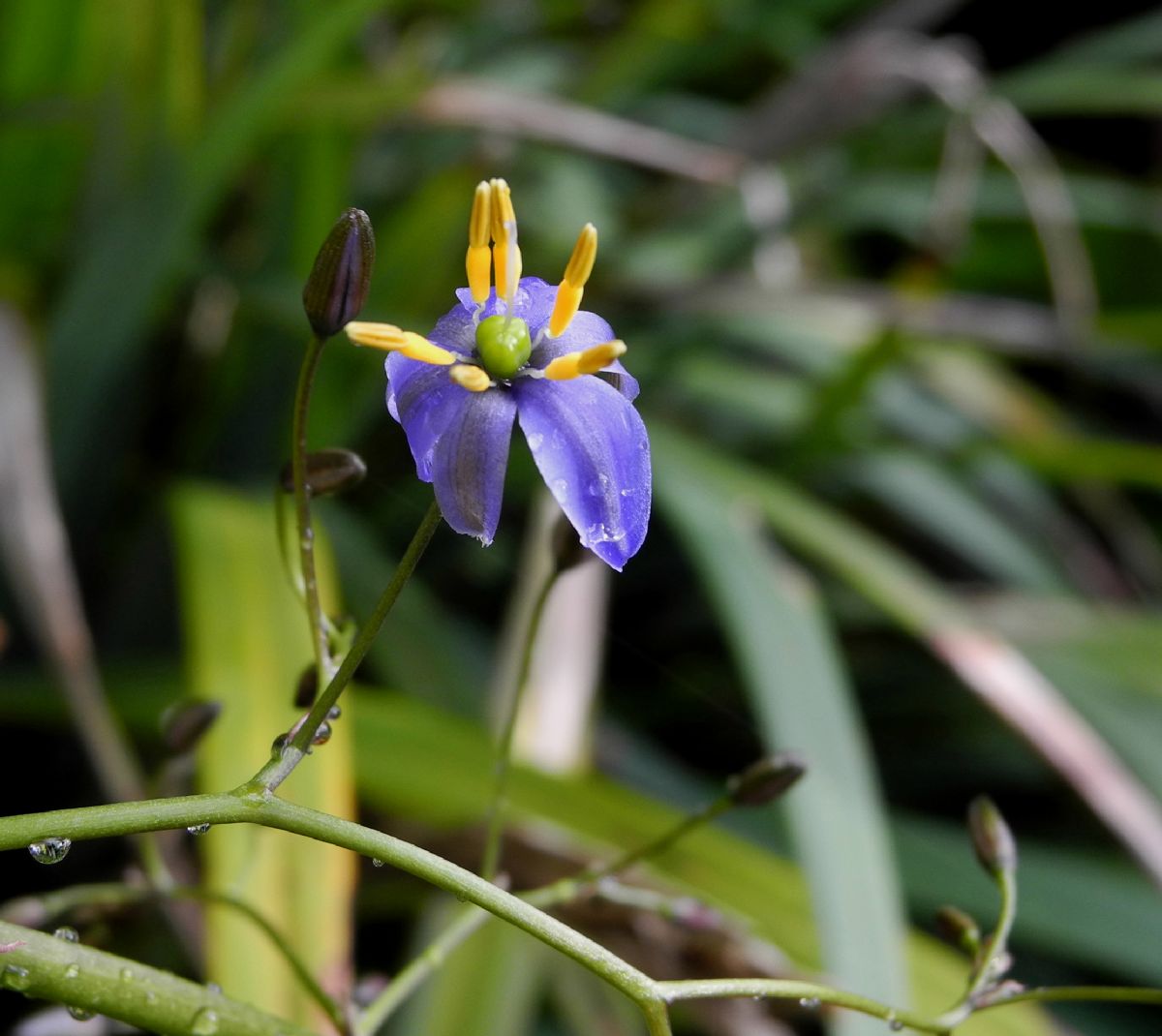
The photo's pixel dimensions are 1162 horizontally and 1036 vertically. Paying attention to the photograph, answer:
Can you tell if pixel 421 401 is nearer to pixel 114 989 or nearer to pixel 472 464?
pixel 472 464

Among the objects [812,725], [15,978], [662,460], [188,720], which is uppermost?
[662,460]

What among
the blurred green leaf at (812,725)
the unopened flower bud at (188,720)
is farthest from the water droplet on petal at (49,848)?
the blurred green leaf at (812,725)

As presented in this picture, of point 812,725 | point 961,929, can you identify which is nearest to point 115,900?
point 961,929

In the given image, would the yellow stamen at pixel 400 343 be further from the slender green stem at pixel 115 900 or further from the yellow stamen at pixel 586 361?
the slender green stem at pixel 115 900

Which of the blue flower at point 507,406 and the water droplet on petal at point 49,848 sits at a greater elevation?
the blue flower at point 507,406

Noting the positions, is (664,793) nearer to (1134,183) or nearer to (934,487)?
(934,487)

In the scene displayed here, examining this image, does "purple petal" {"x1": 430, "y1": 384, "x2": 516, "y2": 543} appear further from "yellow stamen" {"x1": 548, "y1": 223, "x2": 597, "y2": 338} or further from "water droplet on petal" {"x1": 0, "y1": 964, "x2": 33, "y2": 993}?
"water droplet on petal" {"x1": 0, "y1": 964, "x2": 33, "y2": 993}
